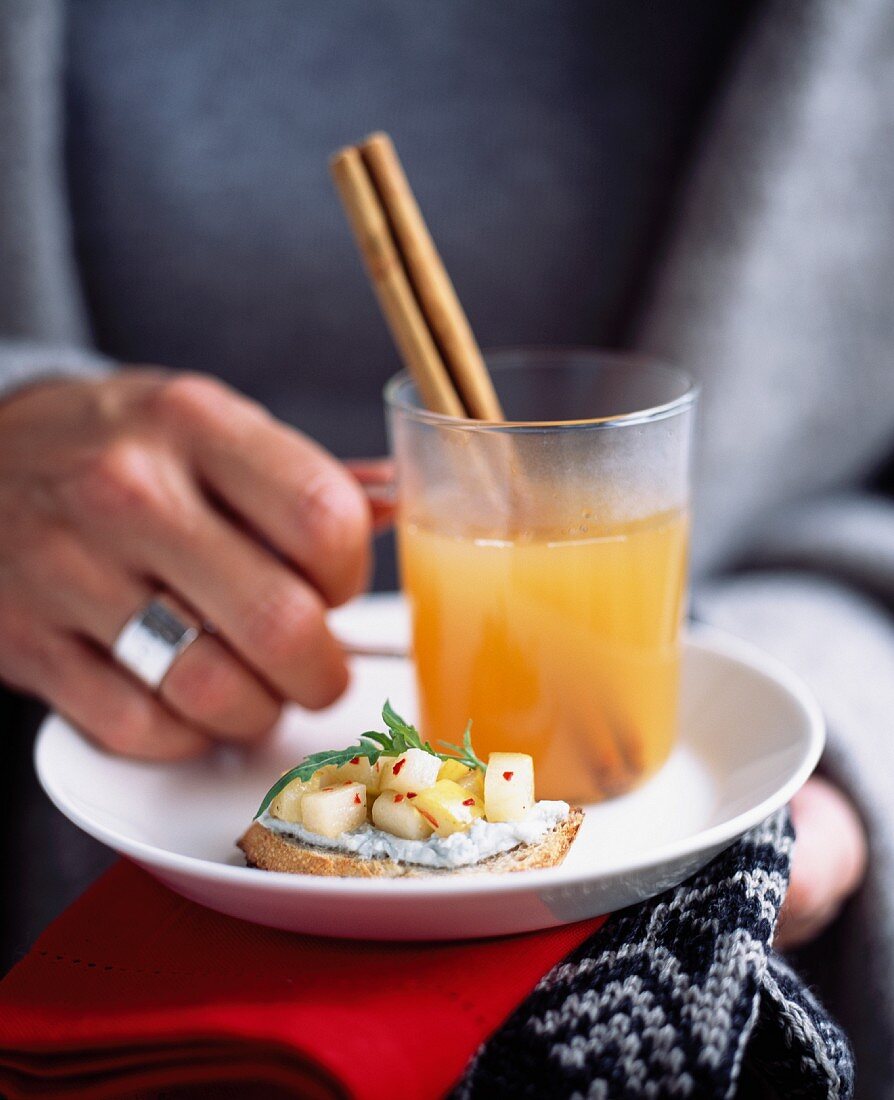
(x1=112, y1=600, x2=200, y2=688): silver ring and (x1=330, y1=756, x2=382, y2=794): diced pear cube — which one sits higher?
(x1=330, y1=756, x2=382, y2=794): diced pear cube

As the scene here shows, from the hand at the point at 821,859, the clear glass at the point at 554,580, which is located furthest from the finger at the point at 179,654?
the hand at the point at 821,859

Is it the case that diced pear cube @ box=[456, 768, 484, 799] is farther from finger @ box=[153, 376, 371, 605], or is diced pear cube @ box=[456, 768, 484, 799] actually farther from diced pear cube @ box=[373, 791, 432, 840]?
finger @ box=[153, 376, 371, 605]

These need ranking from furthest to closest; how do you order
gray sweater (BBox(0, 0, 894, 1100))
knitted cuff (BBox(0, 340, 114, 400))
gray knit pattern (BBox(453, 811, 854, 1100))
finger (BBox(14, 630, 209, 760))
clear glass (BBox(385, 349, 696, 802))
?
gray sweater (BBox(0, 0, 894, 1100))
knitted cuff (BBox(0, 340, 114, 400))
finger (BBox(14, 630, 209, 760))
clear glass (BBox(385, 349, 696, 802))
gray knit pattern (BBox(453, 811, 854, 1100))

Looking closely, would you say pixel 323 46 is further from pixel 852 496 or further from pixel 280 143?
pixel 852 496

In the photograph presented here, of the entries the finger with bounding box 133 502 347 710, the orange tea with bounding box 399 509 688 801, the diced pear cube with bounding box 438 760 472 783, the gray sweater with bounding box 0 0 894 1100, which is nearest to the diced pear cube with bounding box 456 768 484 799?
the diced pear cube with bounding box 438 760 472 783

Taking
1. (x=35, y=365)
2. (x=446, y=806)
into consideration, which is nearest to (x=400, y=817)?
(x=446, y=806)

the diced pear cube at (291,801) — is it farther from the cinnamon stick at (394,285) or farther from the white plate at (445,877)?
the cinnamon stick at (394,285)

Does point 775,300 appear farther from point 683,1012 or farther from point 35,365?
point 683,1012
